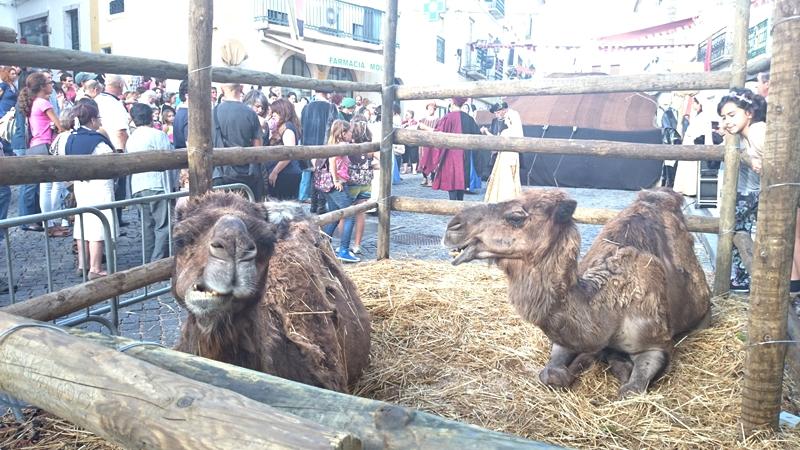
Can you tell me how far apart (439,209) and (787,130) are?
3.45 m

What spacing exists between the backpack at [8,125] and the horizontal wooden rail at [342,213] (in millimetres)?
5420

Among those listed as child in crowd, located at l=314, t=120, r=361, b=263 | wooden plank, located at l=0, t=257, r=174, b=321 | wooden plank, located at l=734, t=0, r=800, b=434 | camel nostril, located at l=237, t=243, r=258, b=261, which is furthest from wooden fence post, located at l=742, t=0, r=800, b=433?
child in crowd, located at l=314, t=120, r=361, b=263

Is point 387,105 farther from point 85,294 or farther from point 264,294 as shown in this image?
point 85,294

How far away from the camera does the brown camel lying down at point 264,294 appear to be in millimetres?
2432

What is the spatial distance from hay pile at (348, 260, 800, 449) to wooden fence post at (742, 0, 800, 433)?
0.86 feet

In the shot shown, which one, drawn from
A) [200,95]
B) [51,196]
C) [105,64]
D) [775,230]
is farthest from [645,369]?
[51,196]

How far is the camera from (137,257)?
782 centimetres

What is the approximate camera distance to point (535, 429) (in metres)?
3.46

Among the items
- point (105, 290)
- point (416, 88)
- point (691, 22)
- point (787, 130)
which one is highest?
point (691, 22)

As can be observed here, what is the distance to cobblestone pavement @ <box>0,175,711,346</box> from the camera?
5.63 metres

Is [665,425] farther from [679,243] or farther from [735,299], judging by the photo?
[735,299]

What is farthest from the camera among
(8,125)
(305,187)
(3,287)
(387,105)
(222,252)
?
(305,187)

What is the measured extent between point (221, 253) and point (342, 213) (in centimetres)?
353

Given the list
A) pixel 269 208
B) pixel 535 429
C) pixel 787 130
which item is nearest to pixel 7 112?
pixel 269 208
